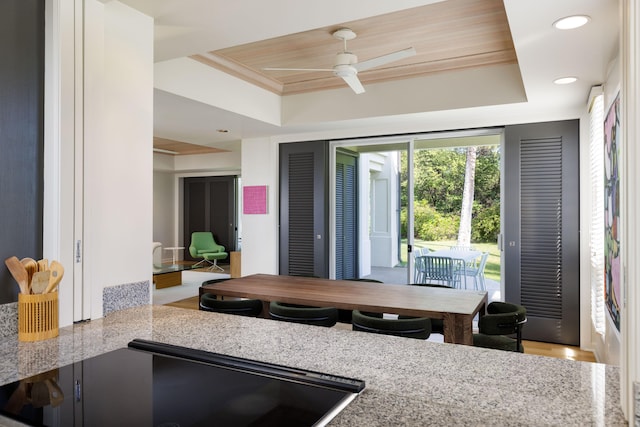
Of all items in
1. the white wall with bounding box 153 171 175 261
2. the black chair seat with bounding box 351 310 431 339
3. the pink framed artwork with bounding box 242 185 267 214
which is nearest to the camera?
the black chair seat with bounding box 351 310 431 339

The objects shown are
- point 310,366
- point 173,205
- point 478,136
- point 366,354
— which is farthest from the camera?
point 173,205

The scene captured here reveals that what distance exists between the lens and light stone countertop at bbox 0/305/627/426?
0.94 meters

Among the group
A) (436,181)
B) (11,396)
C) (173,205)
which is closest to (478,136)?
(436,181)

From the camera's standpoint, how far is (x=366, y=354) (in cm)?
133

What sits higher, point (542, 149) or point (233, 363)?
point (542, 149)

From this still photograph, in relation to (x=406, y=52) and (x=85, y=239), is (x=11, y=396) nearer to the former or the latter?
(x=85, y=239)

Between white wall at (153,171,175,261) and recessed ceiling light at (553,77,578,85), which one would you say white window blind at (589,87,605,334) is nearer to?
recessed ceiling light at (553,77,578,85)

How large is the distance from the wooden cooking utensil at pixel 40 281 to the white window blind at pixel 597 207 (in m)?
3.59

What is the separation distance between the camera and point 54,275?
153cm

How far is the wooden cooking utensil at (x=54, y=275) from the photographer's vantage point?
1516mm

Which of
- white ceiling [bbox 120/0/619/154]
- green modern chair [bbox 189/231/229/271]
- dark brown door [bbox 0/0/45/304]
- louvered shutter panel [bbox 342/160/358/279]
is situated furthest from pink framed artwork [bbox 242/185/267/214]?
dark brown door [bbox 0/0/45/304]

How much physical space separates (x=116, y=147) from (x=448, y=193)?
4.22m

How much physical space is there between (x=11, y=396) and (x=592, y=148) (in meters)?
4.33

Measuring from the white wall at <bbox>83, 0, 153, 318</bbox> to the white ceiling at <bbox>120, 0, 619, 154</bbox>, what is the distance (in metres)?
0.19
